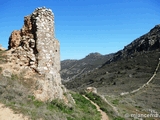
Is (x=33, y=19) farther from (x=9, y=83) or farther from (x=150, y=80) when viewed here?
(x=150, y=80)

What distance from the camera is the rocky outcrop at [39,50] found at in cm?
1127

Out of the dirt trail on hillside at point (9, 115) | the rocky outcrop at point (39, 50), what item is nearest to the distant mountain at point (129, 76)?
the rocky outcrop at point (39, 50)

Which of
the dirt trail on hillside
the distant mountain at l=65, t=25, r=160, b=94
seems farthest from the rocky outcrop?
the distant mountain at l=65, t=25, r=160, b=94

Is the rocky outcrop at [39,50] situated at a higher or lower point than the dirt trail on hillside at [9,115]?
higher

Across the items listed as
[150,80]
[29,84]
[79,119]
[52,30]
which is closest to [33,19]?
[52,30]

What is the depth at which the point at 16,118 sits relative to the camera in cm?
752

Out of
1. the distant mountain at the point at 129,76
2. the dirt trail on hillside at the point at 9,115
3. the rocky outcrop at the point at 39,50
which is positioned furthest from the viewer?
the distant mountain at the point at 129,76

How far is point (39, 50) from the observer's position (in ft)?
37.8

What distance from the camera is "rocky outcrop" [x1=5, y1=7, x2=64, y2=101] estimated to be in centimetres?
1127

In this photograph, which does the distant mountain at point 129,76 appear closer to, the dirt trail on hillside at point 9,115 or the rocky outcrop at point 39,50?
the rocky outcrop at point 39,50

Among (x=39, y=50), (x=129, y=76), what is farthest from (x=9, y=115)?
(x=129, y=76)

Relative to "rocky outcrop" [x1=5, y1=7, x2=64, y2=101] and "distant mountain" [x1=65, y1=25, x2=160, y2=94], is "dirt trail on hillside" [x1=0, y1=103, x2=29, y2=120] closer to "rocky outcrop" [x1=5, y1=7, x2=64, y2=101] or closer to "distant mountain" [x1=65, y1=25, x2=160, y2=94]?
"rocky outcrop" [x1=5, y1=7, x2=64, y2=101]

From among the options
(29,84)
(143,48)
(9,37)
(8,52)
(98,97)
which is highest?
(143,48)

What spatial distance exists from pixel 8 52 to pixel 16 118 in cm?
543
